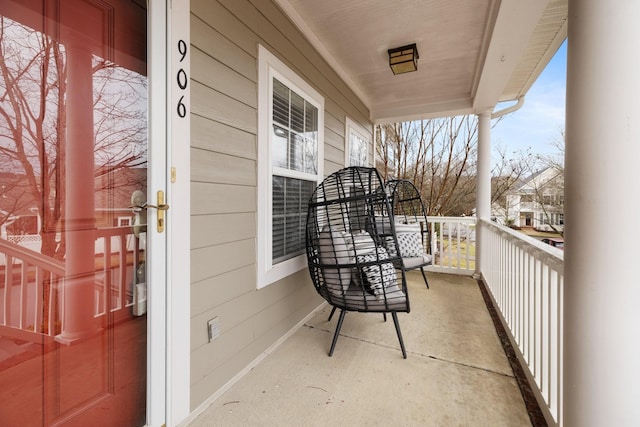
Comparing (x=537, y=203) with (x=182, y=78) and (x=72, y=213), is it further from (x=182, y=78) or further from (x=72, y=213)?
(x=72, y=213)

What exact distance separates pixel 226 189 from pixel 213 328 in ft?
2.62

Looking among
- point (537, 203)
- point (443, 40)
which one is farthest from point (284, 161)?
point (537, 203)

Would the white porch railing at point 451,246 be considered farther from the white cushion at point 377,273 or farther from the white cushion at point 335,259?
→ the white cushion at point 335,259

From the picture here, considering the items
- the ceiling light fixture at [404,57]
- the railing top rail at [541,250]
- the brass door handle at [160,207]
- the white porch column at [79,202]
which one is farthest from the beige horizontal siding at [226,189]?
the railing top rail at [541,250]

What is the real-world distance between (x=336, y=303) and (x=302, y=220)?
850 mm

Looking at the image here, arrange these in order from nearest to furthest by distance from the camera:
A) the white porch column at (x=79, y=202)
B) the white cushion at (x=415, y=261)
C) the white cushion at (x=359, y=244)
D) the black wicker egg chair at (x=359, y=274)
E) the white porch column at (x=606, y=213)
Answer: the white porch column at (x=606, y=213) < the white porch column at (x=79, y=202) < the black wicker egg chair at (x=359, y=274) < the white cushion at (x=359, y=244) < the white cushion at (x=415, y=261)

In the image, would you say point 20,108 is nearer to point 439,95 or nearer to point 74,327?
point 74,327

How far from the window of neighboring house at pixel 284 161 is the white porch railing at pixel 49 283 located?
0.85m

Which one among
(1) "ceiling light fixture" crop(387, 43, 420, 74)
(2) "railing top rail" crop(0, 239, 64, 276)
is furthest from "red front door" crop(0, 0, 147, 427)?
(1) "ceiling light fixture" crop(387, 43, 420, 74)

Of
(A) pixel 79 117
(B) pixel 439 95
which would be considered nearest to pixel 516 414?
(A) pixel 79 117

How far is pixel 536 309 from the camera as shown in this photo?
1.71 m

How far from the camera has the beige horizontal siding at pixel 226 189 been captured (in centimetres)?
Answer: 154

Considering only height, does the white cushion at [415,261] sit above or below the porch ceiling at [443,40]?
below

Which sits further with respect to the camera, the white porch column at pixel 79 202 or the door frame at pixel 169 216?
the door frame at pixel 169 216
